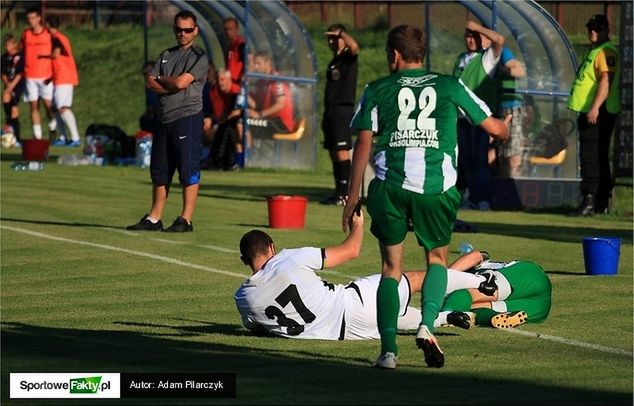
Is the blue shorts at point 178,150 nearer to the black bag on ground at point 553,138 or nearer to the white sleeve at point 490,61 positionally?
the white sleeve at point 490,61

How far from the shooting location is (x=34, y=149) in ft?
97.3

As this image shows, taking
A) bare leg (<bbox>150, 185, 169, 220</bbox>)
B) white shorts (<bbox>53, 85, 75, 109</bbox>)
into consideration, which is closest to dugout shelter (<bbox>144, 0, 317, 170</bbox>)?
white shorts (<bbox>53, 85, 75, 109</bbox>)

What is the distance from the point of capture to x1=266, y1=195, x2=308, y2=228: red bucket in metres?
18.6

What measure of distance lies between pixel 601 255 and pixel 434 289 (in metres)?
5.30

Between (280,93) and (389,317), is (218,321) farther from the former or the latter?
(280,93)

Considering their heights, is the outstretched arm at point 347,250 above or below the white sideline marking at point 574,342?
above

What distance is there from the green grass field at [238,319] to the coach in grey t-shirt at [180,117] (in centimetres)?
50

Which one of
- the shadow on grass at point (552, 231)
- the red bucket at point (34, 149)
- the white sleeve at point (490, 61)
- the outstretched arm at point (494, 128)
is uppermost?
the white sleeve at point (490, 61)

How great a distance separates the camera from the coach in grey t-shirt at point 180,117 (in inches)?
707

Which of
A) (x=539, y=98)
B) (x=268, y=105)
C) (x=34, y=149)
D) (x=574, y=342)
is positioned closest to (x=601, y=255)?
(x=574, y=342)

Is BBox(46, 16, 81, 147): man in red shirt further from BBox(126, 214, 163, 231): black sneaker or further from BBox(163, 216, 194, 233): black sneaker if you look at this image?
BBox(163, 216, 194, 233): black sneaker

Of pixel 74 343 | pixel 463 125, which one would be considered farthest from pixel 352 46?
pixel 74 343

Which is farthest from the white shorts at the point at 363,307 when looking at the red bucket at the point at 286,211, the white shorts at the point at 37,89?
the white shorts at the point at 37,89

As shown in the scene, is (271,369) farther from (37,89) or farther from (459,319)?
(37,89)
